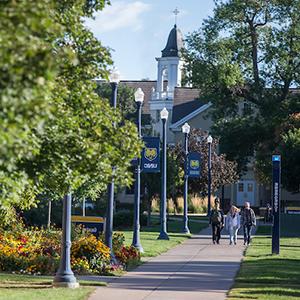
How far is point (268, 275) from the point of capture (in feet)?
63.7

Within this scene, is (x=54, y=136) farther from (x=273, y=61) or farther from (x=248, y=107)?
(x=248, y=107)

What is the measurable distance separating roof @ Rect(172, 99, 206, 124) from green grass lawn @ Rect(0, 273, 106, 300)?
190 feet

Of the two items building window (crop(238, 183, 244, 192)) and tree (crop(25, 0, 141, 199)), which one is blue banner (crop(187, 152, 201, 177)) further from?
building window (crop(238, 183, 244, 192))

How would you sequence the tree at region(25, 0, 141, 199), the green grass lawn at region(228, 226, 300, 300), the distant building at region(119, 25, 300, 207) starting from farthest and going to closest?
the distant building at region(119, 25, 300, 207)
the green grass lawn at region(228, 226, 300, 300)
the tree at region(25, 0, 141, 199)

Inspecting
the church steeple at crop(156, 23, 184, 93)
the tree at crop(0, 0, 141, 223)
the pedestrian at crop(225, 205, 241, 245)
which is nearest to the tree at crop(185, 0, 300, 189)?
the pedestrian at crop(225, 205, 241, 245)

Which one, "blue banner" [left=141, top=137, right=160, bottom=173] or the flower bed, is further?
"blue banner" [left=141, top=137, right=160, bottom=173]

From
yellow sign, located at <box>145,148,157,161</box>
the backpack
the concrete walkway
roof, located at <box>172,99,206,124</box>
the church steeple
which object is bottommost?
the concrete walkway

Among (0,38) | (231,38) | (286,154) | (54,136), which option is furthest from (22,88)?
(231,38)

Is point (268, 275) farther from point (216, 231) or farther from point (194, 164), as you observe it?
point (194, 164)

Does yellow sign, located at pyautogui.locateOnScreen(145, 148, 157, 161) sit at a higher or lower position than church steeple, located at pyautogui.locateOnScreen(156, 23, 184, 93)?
lower

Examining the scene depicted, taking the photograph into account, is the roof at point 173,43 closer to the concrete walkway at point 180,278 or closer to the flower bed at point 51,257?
the concrete walkway at point 180,278

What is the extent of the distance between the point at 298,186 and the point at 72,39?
39365 mm

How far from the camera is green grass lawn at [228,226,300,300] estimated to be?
15.8m

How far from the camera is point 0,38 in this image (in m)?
6.22
